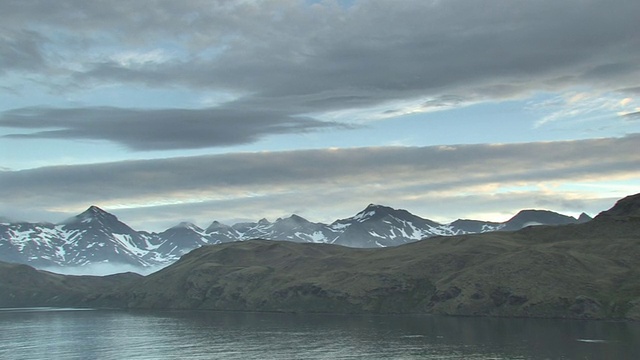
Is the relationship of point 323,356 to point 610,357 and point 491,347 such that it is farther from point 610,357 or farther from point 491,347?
point 610,357

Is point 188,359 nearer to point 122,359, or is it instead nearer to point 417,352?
point 122,359

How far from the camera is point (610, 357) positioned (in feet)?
538

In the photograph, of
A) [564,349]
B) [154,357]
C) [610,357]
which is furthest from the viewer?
[154,357]

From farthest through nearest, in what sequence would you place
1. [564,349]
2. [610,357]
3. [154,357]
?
1. [154,357]
2. [564,349]
3. [610,357]

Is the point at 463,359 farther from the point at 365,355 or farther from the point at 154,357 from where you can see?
the point at 154,357

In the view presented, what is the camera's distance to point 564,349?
599 ft

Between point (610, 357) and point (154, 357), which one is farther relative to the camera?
point (154, 357)

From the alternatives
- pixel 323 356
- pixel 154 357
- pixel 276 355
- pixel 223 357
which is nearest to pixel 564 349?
pixel 323 356

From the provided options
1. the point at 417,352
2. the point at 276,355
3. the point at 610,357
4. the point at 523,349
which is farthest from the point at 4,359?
the point at 610,357

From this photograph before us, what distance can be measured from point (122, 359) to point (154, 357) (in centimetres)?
956

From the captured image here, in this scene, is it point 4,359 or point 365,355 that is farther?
point 4,359

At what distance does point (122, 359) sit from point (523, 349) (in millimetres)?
121600

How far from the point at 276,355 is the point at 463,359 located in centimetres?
5654

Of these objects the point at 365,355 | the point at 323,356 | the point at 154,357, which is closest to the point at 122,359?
the point at 154,357
